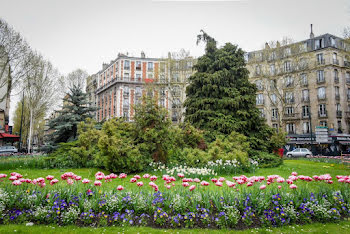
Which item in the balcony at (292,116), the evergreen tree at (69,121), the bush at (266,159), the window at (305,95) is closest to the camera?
the bush at (266,159)

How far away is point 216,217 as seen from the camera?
16.7 ft

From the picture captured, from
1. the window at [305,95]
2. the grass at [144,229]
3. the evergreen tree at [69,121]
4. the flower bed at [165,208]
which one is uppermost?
the window at [305,95]

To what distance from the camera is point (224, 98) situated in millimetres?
15562

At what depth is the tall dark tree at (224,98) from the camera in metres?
14.9

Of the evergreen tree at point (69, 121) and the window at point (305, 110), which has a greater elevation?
the window at point (305, 110)

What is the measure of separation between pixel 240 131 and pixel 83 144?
361 inches

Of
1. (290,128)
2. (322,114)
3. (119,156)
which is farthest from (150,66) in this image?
(119,156)

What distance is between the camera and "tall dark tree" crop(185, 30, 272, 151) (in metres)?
14.9

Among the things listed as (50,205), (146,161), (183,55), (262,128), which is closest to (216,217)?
(50,205)

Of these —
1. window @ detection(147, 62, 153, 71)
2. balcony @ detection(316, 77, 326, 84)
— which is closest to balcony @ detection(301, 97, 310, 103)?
balcony @ detection(316, 77, 326, 84)

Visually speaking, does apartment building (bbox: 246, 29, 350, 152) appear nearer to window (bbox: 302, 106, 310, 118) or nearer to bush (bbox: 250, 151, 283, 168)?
window (bbox: 302, 106, 310, 118)

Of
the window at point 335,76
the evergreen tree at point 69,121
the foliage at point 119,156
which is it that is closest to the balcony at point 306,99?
the window at point 335,76

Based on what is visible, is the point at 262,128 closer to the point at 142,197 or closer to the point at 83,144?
the point at 83,144

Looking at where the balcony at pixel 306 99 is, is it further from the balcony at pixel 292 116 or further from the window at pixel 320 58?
the window at pixel 320 58
